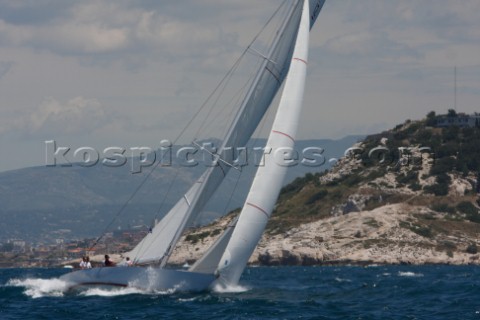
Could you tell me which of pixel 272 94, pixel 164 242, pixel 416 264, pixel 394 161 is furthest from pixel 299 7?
pixel 394 161

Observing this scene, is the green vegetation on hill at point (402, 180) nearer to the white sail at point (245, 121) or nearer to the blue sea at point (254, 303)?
the blue sea at point (254, 303)

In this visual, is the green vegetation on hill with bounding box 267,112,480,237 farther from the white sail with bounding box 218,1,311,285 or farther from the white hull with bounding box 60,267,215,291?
the white hull with bounding box 60,267,215,291

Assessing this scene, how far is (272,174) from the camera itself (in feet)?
147

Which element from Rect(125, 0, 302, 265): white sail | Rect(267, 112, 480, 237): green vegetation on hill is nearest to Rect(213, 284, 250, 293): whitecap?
Rect(125, 0, 302, 265): white sail

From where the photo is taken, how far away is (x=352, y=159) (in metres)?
144

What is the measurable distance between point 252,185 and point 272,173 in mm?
1266

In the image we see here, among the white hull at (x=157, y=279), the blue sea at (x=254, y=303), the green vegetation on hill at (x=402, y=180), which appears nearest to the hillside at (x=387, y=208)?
the green vegetation on hill at (x=402, y=180)

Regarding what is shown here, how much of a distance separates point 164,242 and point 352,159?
3903 inches

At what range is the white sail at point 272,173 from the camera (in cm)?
4447

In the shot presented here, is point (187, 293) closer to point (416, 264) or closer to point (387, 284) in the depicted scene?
point (387, 284)

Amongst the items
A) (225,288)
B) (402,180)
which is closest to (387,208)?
(402,180)

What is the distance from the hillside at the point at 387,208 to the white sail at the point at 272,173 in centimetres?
6204

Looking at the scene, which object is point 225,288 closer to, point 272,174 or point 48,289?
point 272,174

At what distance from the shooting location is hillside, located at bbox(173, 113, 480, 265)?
108m
